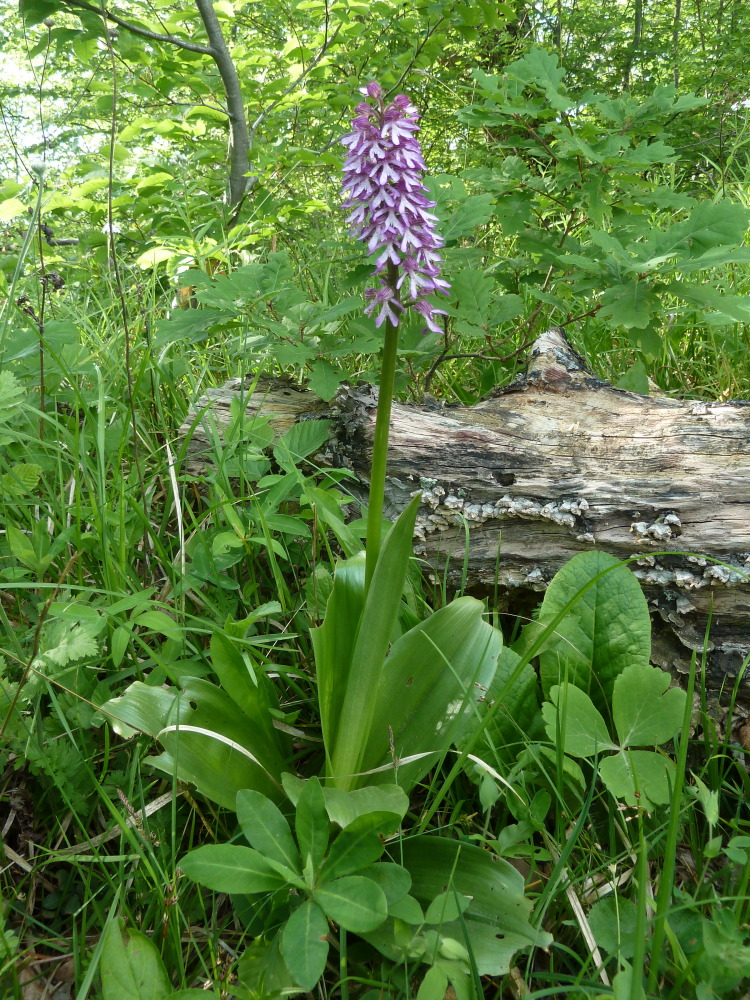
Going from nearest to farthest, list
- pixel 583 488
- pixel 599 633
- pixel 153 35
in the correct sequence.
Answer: pixel 599 633, pixel 583 488, pixel 153 35

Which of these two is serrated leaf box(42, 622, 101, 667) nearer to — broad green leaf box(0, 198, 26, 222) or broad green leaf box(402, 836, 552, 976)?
broad green leaf box(402, 836, 552, 976)

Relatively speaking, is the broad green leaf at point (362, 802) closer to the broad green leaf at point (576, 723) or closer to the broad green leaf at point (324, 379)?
the broad green leaf at point (576, 723)

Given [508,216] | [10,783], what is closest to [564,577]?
[10,783]

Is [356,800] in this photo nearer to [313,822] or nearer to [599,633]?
[313,822]

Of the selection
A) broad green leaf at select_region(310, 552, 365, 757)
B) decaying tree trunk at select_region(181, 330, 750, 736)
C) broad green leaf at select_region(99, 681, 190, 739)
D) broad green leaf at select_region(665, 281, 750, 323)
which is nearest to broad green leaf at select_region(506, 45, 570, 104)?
broad green leaf at select_region(665, 281, 750, 323)

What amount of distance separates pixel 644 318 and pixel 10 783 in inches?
74.6

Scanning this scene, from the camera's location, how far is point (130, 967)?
930 mm

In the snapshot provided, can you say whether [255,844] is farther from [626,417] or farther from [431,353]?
[431,353]

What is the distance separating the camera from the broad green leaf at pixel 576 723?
1219 mm

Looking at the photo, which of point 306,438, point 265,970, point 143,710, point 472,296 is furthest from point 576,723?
point 472,296

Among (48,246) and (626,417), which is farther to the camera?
(48,246)

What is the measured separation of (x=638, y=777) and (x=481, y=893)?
357mm

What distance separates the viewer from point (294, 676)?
149 centimetres

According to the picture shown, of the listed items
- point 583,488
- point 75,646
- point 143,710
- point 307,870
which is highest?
point 583,488
